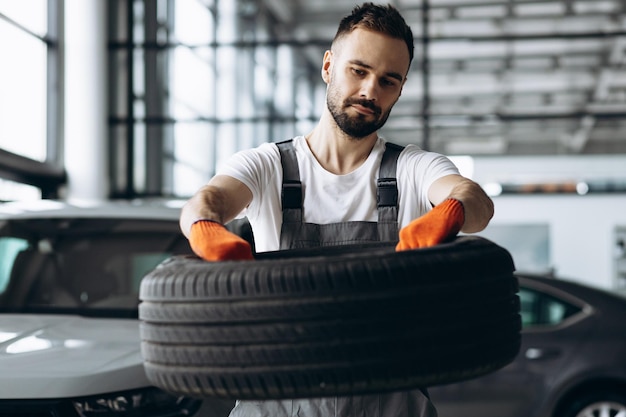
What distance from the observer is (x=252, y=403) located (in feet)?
7.16

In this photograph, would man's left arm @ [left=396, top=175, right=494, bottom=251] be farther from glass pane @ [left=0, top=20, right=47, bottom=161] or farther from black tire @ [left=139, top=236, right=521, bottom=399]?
glass pane @ [left=0, top=20, right=47, bottom=161]

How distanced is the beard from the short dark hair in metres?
0.14

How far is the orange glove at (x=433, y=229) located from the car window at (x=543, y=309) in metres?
4.14

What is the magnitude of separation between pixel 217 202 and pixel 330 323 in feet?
1.41

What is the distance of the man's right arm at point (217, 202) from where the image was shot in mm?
2023

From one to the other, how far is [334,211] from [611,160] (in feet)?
40.7

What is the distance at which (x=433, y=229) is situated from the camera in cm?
194

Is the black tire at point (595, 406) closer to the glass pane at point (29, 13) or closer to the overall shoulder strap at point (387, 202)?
the overall shoulder strap at point (387, 202)

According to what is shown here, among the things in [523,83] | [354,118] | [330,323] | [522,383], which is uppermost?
[523,83]

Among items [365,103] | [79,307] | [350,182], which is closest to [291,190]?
[350,182]

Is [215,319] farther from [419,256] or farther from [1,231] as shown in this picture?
[1,231]

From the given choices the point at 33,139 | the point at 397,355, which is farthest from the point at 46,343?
the point at 33,139

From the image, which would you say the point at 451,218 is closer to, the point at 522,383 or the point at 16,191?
the point at 522,383

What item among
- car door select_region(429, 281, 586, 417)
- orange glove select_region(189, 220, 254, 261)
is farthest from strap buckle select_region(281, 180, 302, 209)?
car door select_region(429, 281, 586, 417)
